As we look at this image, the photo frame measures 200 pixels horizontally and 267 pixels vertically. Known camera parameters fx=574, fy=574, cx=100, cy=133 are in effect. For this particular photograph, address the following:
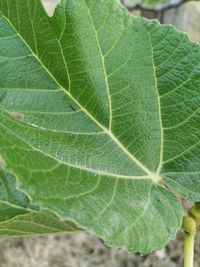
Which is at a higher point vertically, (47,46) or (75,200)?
(47,46)

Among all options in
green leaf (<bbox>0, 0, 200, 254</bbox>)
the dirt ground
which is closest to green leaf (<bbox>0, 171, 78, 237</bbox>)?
green leaf (<bbox>0, 0, 200, 254</bbox>)

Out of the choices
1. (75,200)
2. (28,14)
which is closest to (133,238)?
(75,200)

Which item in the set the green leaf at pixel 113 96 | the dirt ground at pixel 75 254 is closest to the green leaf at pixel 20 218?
the green leaf at pixel 113 96

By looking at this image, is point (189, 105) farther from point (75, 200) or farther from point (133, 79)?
point (75, 200)

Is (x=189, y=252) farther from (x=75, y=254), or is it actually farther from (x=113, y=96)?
(x=75, y=254)

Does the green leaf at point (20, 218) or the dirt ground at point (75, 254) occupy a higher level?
the dirt ground at point (75, 254)

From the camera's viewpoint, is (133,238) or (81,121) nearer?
(133,238)

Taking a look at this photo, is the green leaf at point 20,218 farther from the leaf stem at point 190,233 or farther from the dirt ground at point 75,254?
the dirt ground at point 75,254
